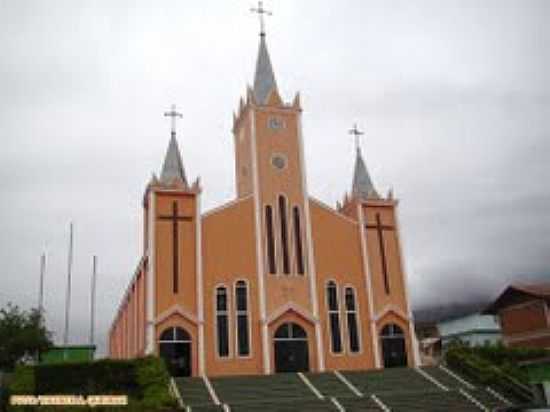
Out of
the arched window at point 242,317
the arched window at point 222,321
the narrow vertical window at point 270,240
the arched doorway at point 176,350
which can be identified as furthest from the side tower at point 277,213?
the arched doorway at point 176,350

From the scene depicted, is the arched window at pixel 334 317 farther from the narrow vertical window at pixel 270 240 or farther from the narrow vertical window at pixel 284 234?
the narrow vertical window at pixel 270 240

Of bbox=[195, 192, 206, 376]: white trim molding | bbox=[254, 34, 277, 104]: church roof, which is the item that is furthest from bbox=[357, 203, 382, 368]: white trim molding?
bbox=[195, 192, 206, 376]: white trim molding

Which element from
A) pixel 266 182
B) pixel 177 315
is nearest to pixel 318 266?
pixel 266 182

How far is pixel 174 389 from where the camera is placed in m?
31.5

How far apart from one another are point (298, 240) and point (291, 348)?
21.9 ft

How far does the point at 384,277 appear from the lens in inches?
1649

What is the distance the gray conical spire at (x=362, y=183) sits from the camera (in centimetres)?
4459

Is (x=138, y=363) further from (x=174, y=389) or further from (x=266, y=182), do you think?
(x=266, y=182)

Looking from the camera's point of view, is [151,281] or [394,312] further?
[394,312]

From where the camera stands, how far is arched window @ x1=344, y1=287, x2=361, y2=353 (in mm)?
39562

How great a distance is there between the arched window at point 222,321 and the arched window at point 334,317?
643cm

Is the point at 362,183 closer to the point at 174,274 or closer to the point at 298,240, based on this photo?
the point at 298,240

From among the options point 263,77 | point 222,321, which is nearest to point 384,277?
point 222,321

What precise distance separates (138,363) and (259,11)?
2783 centimetres
